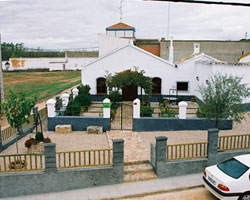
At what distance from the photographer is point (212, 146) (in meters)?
Answer: 9.74

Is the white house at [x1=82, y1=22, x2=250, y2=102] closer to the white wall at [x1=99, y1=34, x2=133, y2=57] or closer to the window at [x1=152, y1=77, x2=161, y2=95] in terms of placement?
the window at [x1=152, y1=77, x2=161, y2=95]

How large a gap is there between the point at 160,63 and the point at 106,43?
623cm

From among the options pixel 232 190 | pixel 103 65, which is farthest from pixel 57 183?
pixel 103 65

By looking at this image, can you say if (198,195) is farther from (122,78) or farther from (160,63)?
(160,63)

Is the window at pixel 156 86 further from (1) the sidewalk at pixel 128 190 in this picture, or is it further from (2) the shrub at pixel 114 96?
(1) the sidewalk at pixel 128 190

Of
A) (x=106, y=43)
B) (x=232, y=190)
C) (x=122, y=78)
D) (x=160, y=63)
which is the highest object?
(x=106, y=43)

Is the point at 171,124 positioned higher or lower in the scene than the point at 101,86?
lower

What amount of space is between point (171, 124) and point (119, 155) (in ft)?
19.5

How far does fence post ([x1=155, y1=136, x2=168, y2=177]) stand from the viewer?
905cm

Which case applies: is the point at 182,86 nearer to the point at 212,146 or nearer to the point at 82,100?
the point at 82,100

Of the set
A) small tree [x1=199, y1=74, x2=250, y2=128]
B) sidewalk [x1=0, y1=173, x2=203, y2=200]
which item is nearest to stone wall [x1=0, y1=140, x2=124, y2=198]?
sidewalk [x1=0, y1=173, x2=203, y2=200]

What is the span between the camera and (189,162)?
31.3ft

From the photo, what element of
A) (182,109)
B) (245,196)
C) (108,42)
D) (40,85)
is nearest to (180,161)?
(245,196)

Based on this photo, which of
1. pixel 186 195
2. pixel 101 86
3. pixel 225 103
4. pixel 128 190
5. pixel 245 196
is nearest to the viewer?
pixel 245 196
